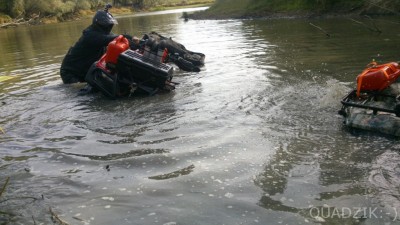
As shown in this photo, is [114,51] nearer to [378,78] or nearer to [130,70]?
[130,70]

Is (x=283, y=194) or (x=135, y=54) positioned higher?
(x=135, y=54)

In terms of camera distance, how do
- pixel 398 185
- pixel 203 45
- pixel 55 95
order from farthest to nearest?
pixel 203 45, pixel 55 95, pixel 398 185

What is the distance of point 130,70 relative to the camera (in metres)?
10.3

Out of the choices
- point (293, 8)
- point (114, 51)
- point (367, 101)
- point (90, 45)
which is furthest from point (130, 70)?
point (293, 8)

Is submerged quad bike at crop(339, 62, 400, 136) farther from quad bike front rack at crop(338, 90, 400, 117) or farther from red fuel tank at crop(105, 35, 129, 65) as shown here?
red fuel tank at crop(105, 35, 129, 65)

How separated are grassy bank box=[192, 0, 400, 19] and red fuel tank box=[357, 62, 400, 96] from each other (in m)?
20.2

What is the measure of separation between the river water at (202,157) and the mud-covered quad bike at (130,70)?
0.39 m

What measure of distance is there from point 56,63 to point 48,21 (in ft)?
184

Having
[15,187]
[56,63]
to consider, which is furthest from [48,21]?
[15,187]

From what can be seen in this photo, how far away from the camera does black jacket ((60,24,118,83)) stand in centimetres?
1152

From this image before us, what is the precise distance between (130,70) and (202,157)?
15.3ft

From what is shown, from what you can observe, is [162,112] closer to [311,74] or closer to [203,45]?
[311,74]

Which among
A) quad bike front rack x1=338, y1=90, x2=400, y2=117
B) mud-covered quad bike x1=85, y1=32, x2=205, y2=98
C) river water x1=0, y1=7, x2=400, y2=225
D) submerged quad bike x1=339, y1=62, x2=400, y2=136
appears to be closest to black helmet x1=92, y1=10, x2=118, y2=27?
mud-covered quad bike x1=85, y1=32, x2=205, y2=98

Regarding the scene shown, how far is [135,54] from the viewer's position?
10.3 m
